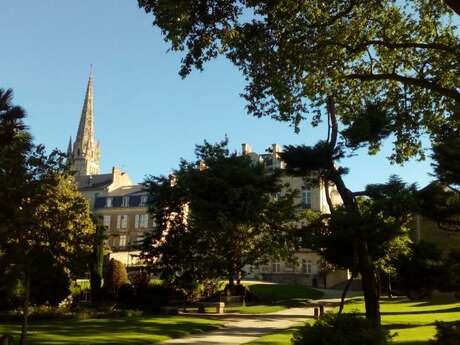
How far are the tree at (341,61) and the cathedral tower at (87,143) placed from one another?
129 meters

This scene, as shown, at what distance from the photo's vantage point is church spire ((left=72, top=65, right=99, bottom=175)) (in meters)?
143

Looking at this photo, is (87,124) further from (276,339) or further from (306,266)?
(276,339)

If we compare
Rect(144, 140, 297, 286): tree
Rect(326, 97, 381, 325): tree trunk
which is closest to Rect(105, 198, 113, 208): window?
Rect(144, 140, 297, 286): tree

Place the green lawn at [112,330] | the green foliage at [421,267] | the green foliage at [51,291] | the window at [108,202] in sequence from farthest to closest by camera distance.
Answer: the window at [108,202]
the green foliage at [421,267]
the green foliage at [51,291]
the green lawn at [112,330]

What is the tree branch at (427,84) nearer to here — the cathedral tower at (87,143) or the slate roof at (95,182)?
the slate roof at (95,182)

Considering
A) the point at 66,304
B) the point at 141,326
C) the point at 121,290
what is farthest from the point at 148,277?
the point at 141,326

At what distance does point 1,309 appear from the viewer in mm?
26641

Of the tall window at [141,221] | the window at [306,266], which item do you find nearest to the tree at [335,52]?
the window at [306,266]

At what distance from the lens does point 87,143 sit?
14650 centimetres

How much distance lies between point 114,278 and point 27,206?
795 inches

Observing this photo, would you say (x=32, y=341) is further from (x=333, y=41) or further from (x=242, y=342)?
(x=333, y=41)

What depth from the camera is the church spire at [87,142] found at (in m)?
143

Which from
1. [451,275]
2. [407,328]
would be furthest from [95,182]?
[407,328]

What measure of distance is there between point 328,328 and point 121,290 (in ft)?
78.0
